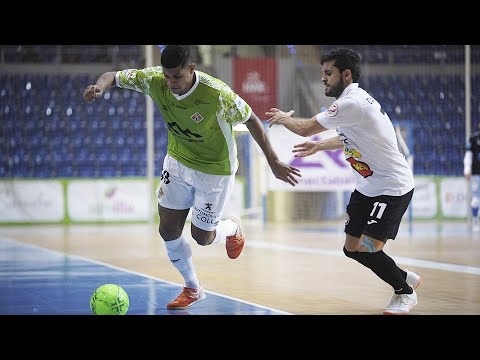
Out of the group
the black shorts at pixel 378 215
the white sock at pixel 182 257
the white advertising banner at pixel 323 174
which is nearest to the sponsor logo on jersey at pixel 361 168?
the black shorts at pixel 378 215

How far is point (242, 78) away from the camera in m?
18.6

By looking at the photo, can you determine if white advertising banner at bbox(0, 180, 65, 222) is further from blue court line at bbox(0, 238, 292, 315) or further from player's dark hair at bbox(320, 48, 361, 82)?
player's dark hair at bbox(320, 48, 361, 82)

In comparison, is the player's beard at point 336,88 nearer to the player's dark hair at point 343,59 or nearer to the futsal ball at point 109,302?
the player's dark hair at point 343,59

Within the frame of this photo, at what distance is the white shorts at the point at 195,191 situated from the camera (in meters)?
6.29

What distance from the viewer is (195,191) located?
6410 mm

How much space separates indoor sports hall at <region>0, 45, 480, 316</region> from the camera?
1137cm

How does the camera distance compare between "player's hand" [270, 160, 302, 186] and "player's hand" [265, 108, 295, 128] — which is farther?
"player's hand" [265, 108, 295, 128]

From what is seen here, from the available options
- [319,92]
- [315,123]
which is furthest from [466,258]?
[319,92]

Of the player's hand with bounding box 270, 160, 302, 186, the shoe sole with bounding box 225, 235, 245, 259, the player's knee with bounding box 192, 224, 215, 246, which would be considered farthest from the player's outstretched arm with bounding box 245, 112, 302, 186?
the shoe sole with bounding box 225, 235, 245, 259

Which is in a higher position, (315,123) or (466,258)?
(315,123)

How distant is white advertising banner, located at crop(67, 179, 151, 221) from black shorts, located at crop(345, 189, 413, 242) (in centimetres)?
1307
